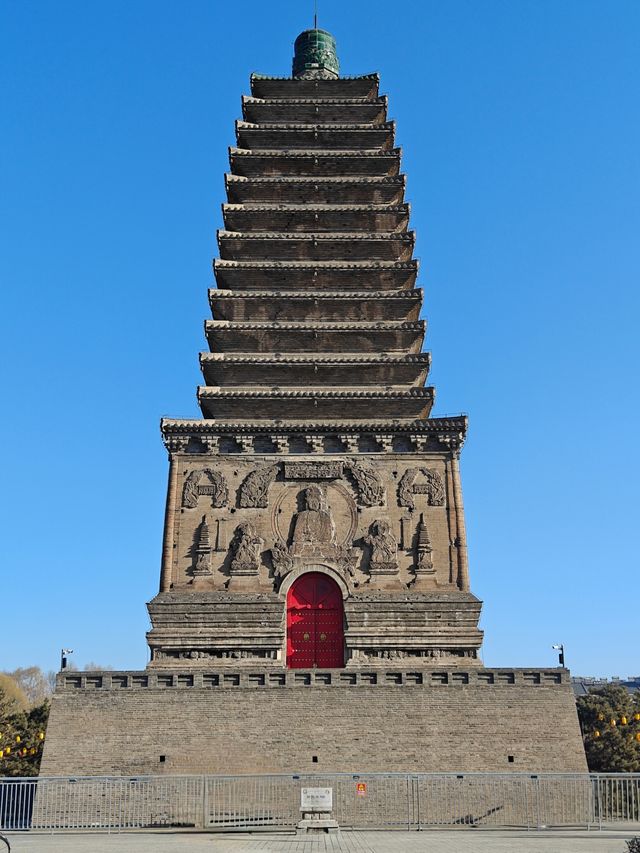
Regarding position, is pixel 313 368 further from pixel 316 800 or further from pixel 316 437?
pixel 316 800

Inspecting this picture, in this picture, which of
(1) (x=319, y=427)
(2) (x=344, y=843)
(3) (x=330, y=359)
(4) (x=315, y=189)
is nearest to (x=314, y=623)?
(1) (x=319, y=427)

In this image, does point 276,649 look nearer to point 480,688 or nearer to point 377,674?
point 377,674

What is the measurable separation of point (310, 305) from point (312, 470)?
270 inches

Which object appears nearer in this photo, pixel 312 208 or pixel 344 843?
pixel 344 843

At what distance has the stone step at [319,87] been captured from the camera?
38.2m

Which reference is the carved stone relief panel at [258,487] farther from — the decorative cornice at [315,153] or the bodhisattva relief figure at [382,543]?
the decorative cornice at [315,153]

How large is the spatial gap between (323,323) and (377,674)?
43.3ft

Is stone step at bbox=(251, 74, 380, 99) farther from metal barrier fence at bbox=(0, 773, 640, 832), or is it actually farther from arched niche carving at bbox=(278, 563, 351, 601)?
metal barrier fence at bbox=(0, 773, 640, 832)

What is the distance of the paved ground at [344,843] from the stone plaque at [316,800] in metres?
0.57

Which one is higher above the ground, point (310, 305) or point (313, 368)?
point (310, 305)

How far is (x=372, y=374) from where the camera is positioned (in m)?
31.7

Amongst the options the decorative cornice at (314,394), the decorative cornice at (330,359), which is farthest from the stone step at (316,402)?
A: the decorative cornice at (330,359)

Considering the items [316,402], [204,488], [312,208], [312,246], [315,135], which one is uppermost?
[315,135]

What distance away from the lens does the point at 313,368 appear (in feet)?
103
